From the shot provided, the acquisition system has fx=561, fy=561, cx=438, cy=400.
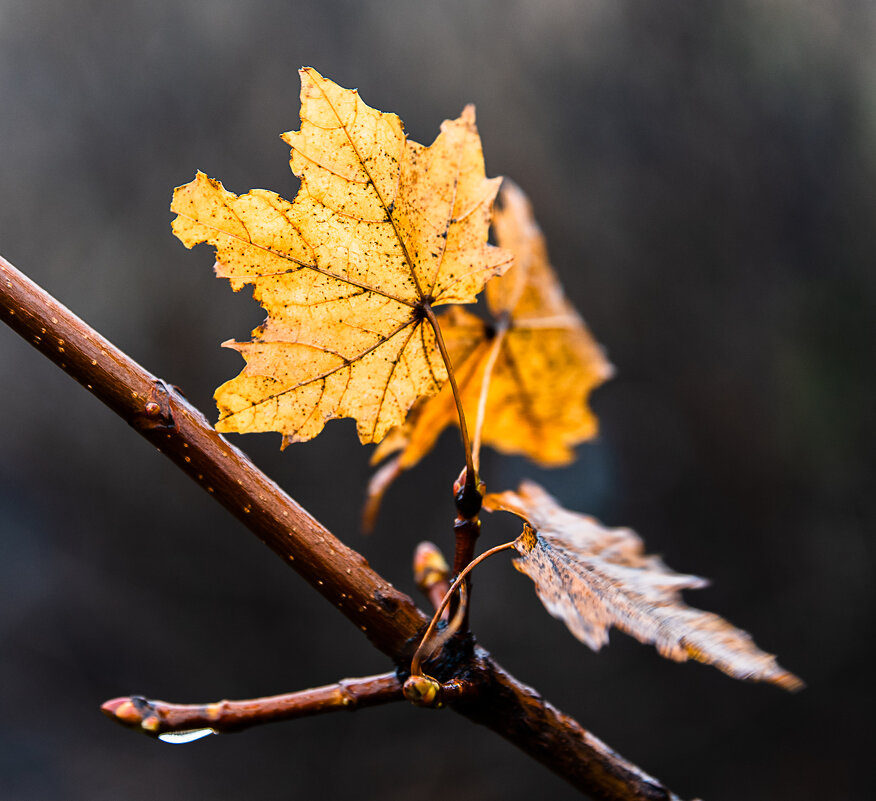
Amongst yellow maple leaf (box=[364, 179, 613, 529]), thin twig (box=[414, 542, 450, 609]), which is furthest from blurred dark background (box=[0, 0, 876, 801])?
thin twig (box=[414, 542, 450, 609])

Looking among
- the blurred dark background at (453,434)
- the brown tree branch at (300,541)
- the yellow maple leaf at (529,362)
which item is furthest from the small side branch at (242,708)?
the blurred dark background at (453,434)

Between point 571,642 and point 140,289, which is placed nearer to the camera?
point 140,289

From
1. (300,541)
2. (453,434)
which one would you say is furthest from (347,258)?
(453,434)

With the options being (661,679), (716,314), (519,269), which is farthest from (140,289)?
(661,679)

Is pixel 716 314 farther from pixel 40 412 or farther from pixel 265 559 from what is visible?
pixel 40 412

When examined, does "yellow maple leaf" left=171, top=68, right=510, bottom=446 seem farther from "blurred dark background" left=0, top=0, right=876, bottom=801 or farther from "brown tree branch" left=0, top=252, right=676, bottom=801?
"blurred dark background" left=0, top=0, right=876, bottom=801
